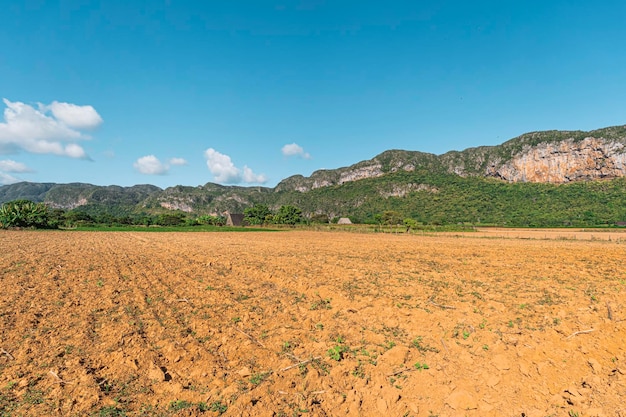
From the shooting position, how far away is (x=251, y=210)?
109 metres

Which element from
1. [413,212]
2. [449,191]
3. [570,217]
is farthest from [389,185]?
[570,217]

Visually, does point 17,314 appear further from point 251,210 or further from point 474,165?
point 474,165

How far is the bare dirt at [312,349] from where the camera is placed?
4363 millimetres

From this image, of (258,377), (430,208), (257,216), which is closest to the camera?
(258,377)

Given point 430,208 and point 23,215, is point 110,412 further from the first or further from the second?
point 430,208

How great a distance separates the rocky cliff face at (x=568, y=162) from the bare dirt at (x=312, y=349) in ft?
556

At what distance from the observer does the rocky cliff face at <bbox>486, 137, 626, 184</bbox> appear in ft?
430

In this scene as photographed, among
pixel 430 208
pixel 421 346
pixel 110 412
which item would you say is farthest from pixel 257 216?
pixel 110 412

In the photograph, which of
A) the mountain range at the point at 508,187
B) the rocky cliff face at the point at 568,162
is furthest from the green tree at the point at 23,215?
the rocky cliff face at the point at 568,162

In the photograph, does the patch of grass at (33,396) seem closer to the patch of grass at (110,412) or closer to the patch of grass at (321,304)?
the patch of grass at (110,412)

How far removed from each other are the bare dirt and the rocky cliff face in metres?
169

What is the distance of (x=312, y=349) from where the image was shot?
6199 millimetres

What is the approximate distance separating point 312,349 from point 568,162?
607 ft

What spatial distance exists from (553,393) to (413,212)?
122235mm
